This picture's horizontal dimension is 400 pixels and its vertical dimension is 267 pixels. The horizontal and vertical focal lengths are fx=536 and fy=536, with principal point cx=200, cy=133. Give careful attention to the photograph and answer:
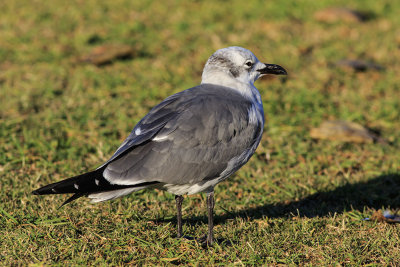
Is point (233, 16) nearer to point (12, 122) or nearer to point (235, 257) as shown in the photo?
point (12, 122)

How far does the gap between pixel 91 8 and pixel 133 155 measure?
655 cm

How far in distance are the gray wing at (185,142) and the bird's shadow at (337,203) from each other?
0.77 m

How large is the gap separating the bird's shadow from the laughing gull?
2.18 feet

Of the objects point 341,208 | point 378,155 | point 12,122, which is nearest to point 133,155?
point 341,208

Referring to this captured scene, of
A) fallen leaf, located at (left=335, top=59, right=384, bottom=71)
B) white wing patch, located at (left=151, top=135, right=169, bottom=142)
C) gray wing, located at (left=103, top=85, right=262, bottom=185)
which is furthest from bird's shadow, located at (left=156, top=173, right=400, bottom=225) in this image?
fallen leaf, located at (left=335, top=59, right=384, bottom=71)

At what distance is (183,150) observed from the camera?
12.5ft

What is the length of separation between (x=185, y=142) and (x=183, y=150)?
0.06 m

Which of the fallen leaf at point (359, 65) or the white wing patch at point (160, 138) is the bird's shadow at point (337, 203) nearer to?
the white wing patch at point (160, 138)

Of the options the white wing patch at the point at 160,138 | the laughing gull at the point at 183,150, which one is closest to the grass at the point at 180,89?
the laughing gull at the point at 183,150

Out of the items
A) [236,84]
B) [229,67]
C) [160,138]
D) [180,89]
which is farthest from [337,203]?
[180,89]

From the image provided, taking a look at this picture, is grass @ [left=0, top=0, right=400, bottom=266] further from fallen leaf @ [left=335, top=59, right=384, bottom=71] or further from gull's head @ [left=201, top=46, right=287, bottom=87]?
gull's head @ [left=201, top=46, right=287, bottom=87]

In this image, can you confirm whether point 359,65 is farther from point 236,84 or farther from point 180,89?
point 236,84

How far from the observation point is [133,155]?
378 cm

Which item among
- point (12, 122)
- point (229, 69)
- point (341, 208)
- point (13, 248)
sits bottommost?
point (341, 208)
